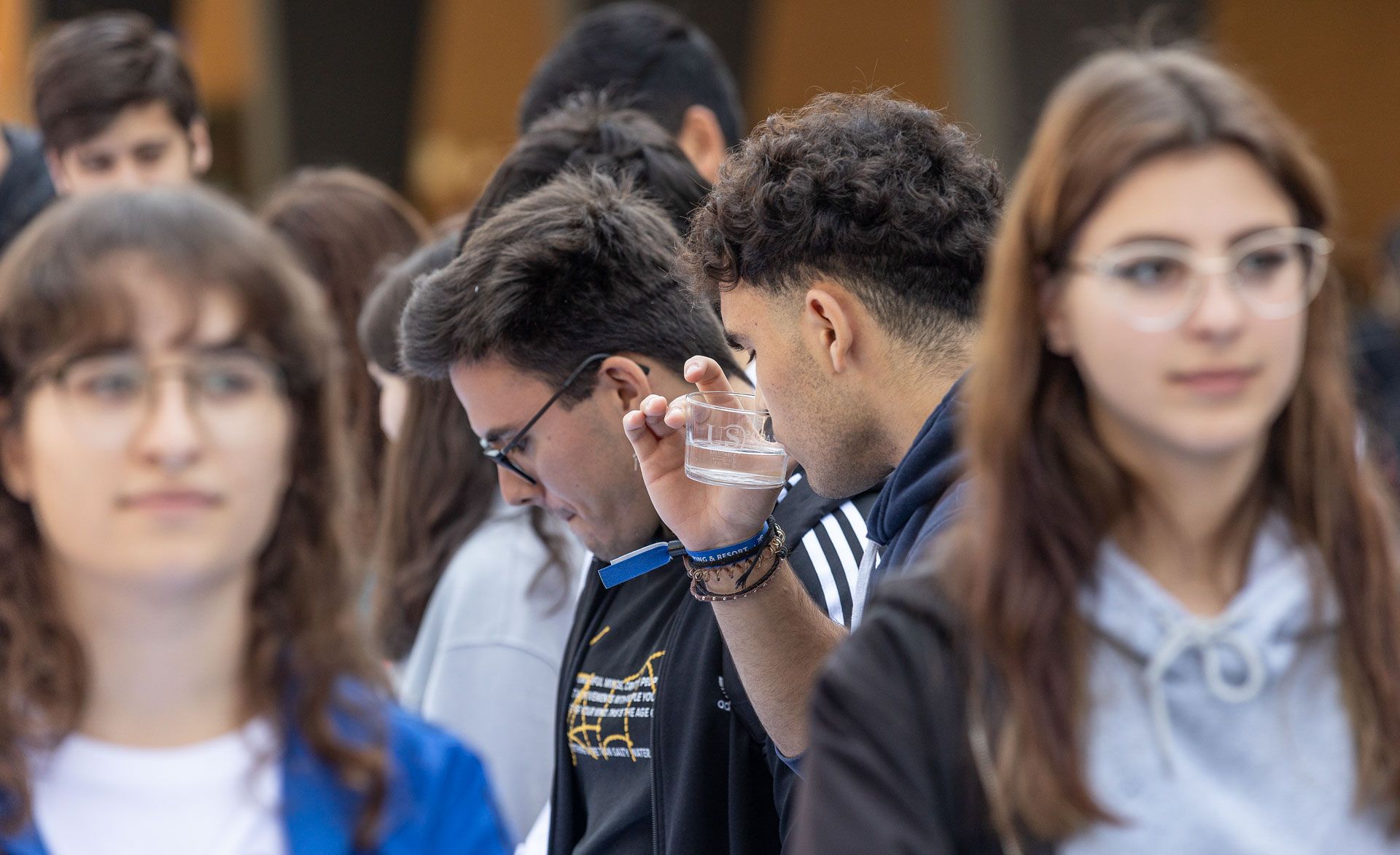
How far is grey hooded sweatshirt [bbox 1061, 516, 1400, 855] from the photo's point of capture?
143 cm

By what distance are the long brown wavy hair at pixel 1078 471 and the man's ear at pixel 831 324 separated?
2.36 feet

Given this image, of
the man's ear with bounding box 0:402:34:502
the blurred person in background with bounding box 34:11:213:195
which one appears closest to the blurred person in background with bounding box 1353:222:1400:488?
the blurred person in background with bounding box 34:11:213:195

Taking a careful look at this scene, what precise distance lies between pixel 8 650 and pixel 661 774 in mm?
1163

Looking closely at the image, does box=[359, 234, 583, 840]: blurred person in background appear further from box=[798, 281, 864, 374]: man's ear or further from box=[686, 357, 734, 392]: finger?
box=[798, 281, 864, 374]: man's ear

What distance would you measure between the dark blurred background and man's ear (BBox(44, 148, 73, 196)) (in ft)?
11.3

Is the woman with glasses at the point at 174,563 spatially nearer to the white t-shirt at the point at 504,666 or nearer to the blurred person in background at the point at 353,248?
the white t-shirt at the point at 504,666

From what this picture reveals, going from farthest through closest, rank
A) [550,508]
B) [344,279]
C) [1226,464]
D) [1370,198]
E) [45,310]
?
[1370,198]
[344,279]
[550,508]
[1226,464]
[45,310]

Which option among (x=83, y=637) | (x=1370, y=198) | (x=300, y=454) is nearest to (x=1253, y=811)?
(x=300, y=454)

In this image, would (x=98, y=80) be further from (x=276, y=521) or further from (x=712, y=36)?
(x=712, y=36)

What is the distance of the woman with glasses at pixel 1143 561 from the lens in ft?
4.67

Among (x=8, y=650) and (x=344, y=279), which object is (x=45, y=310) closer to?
(x=8, y=650)

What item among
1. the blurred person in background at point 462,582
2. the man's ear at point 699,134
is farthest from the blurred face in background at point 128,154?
the man's ear at point 699,134

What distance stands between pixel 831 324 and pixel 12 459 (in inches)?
48.2

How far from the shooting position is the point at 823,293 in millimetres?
2295
